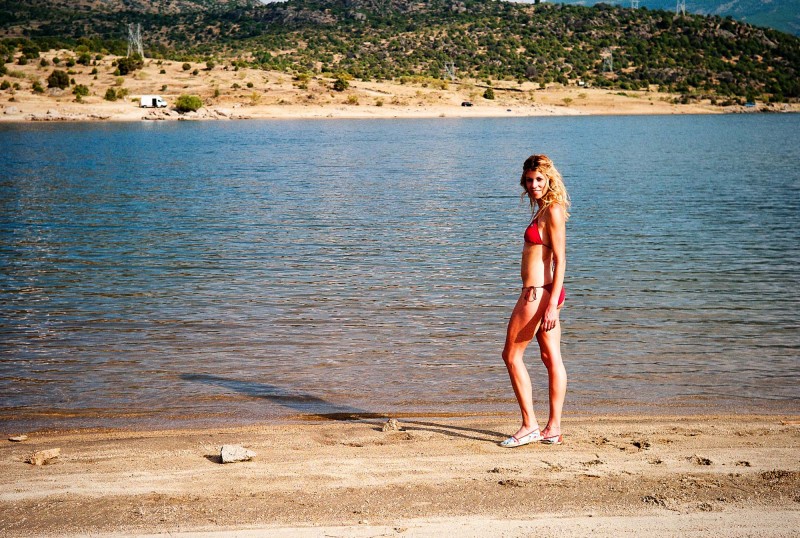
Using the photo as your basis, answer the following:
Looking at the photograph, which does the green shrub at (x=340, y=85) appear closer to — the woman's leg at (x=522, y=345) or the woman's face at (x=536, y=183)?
the woman's leg at (x=522, y=345)

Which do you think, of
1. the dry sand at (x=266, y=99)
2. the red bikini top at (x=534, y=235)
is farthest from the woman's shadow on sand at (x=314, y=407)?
the dry sand at (x=266, y=99)

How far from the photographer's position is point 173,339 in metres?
10.9

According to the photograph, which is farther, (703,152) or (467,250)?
(703,152)

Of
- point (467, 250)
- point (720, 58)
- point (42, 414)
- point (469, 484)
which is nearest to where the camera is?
point (469, 484)

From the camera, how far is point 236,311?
40.3 ft

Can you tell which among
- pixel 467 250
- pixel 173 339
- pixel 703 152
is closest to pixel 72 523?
A: pixel 173 339

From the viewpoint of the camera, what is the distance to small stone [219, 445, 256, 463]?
640cm

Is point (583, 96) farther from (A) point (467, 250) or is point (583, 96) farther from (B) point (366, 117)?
(A) point (467, 250)

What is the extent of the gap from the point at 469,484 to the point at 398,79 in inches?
4154

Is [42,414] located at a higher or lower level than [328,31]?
lower

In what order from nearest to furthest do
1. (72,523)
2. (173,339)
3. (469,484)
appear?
(72,523), (469,484), (173,339)

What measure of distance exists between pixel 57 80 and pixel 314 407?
8201 cm

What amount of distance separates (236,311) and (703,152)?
1487 inches

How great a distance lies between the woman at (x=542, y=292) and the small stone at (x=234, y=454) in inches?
76.5
